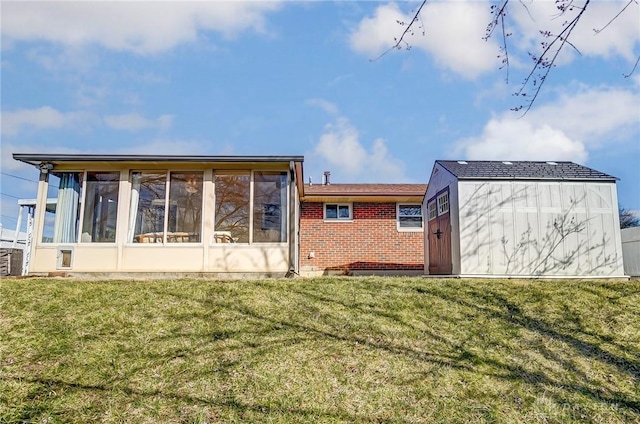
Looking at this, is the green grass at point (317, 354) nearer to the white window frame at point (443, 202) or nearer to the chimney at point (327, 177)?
the white window frame at point (443, 202)

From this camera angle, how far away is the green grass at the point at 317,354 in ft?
12.9

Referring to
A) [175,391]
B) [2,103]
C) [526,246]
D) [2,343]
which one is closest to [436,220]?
[526,246]

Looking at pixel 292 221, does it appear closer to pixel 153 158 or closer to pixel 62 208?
pixel 153 158

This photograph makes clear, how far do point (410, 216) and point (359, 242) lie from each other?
2007 mm

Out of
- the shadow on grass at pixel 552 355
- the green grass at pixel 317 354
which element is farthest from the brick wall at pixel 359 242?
the shadow on grass at pixel 552 355

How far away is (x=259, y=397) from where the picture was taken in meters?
4.06

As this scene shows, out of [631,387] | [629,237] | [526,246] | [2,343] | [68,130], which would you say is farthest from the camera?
[68,130]

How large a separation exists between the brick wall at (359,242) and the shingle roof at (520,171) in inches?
158

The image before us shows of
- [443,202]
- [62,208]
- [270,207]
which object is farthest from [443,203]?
[62,208]

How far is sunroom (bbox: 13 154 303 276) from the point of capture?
9250 mm

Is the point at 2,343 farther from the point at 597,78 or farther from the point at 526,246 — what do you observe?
the point at 526,246

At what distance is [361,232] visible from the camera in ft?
47.7

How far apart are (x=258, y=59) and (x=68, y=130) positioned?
19914 mm

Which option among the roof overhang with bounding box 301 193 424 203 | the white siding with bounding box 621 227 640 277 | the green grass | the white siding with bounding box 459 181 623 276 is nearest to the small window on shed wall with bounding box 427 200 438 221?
the white siding with bounding box 459 181 623 276
